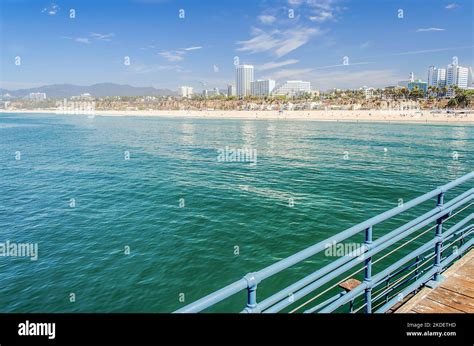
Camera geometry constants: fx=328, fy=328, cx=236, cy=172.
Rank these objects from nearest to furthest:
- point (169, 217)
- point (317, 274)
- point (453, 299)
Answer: point (317, 274) < point (453, 299) < point (169, 217)

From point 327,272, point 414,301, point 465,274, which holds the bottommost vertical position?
point 414,301

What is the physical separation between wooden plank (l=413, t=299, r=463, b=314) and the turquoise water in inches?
271

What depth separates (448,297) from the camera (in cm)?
531

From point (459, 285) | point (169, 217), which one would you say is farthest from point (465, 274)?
point (169, 217)

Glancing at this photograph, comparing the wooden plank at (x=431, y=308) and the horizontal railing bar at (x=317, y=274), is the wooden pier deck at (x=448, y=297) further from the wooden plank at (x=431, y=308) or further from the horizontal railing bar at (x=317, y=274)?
the horizontal railing bar at (x=317, y=274)

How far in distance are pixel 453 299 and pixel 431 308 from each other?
0.51m

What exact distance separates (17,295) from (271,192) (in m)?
16.9

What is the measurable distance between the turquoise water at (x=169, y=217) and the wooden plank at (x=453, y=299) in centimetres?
686

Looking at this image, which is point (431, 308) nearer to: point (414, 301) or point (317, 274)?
point (414, 301)

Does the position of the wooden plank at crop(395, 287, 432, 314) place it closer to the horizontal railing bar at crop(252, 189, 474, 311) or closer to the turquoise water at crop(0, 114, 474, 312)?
the horizontal railing bar at crop(252, 189, 474, 311)

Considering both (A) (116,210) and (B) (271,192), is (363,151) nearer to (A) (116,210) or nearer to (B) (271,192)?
(B) (271,192)

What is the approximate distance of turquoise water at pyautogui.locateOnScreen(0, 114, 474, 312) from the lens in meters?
12.5

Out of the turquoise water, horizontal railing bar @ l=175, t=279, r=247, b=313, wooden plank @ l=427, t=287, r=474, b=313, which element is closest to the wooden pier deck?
wooden plank @ l=427, t=287, r=474, b=313
